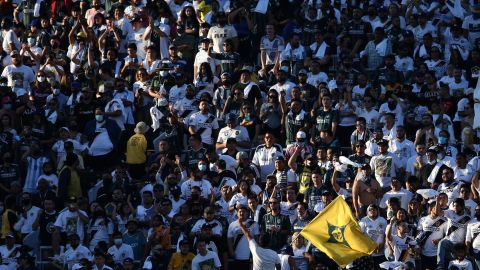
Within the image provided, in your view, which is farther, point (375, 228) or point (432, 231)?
point (375, 228)

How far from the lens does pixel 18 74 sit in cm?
3158

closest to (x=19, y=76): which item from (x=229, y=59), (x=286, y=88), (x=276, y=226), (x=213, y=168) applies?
(x=229, y=59)

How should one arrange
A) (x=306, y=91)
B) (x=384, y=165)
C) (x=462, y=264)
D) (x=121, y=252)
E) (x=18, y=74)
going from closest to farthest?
(x=462, y=264), (x=121, y=252), (x=384, y=165), (x=306, y=91), (x=18, y=74)

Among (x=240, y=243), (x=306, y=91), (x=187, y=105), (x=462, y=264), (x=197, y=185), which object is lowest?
(x=462, y=264)

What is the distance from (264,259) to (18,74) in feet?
29.0

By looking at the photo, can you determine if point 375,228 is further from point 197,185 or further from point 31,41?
point 31,41

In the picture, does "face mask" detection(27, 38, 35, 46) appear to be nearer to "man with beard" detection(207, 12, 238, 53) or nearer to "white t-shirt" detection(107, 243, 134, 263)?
"man with beard" detection(207, 12, 238, 53)

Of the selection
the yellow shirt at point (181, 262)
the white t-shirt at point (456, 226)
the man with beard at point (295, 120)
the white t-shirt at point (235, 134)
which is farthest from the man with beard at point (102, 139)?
the white t-shirt at point (456, 226)

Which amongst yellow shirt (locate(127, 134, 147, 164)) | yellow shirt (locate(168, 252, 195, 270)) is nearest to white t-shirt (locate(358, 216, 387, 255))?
yellow shirt (locate(168, 252, 195, 270))

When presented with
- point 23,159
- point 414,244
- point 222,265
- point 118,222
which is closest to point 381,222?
point 414,244

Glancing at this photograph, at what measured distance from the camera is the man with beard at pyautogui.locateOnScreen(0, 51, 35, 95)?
3150cm

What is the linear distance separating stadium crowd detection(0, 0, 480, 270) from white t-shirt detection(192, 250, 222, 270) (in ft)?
0.09

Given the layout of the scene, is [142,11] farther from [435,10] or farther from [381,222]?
[381,222]

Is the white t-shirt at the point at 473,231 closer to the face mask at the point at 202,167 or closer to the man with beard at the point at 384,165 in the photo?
the man with beard at the point at 384,165
